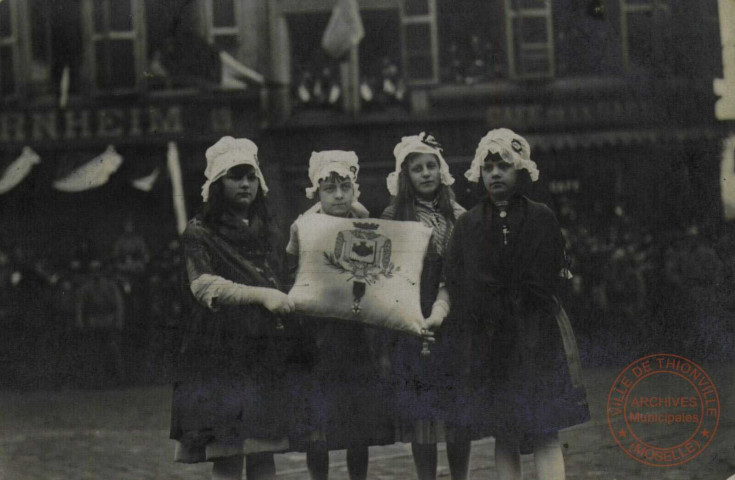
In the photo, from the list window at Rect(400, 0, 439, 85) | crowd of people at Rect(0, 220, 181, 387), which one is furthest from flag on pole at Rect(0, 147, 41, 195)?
window at Rect(400, 0, 439, 85)

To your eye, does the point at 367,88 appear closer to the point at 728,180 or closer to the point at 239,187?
the point at 239,187

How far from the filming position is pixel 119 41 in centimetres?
462

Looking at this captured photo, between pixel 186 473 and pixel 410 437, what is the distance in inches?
52.8

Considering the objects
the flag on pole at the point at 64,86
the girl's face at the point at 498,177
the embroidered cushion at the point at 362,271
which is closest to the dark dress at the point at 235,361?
the embroidered cushion at the point at 362,271

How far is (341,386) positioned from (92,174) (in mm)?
1889

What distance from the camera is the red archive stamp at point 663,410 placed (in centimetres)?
461

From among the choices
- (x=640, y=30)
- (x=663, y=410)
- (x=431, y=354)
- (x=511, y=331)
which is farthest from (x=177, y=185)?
(x=663, y=410)

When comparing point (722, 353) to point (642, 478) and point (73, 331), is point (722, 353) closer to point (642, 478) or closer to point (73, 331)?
point (642, 478)

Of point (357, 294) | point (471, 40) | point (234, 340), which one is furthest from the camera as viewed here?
point (471, 40)

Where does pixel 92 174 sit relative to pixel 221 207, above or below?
above

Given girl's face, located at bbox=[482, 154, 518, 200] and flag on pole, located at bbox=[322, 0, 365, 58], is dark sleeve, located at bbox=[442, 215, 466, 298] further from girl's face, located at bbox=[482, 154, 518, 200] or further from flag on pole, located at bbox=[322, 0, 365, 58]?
flag on pole, located at bbox=[322, 0, 365, 58]

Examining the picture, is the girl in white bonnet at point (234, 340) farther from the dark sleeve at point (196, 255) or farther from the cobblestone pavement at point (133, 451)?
the cobblestone pavement at point (133, 451)

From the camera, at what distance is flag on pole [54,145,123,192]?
4715 mm

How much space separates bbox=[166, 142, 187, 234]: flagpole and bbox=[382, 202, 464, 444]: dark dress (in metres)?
1.13
